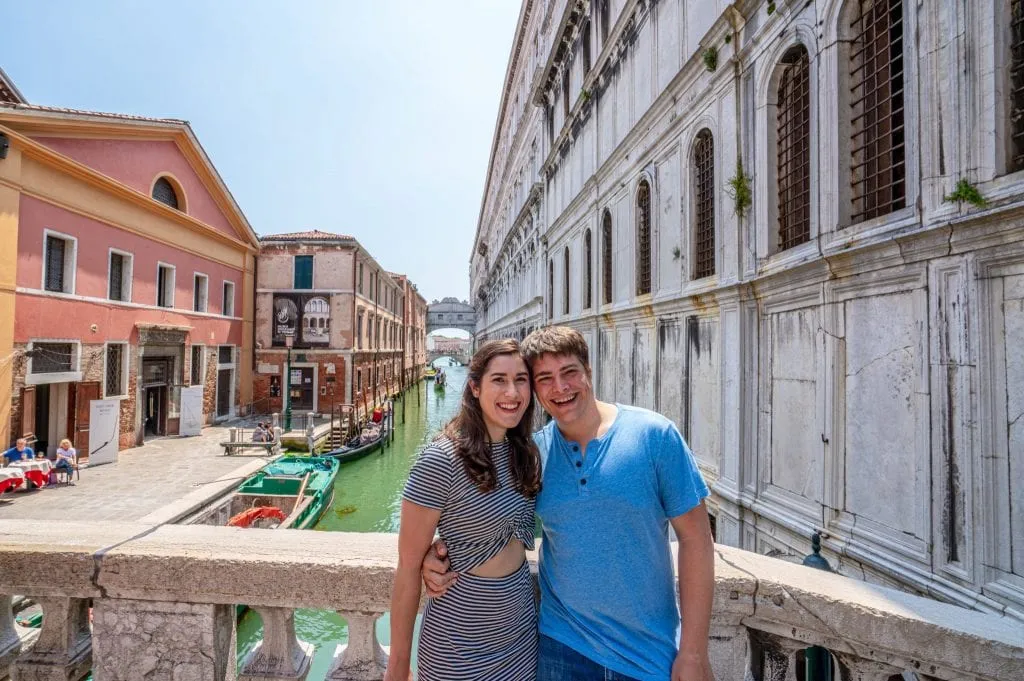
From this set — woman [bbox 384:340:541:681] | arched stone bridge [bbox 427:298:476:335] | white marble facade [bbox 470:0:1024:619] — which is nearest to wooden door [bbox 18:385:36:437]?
white marble facade [bbox 470:0:1024:619]

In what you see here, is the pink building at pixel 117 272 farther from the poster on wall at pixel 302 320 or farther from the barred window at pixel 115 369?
the poster on wall at pixel 302 320

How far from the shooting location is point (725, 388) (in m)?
5.95

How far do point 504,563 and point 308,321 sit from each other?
77.3 ft

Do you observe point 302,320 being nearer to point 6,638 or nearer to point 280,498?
point 280,498

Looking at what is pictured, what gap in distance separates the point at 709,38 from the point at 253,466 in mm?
14283

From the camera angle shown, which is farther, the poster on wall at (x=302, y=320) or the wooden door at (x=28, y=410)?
the poster on wall at (x=302, y=320)

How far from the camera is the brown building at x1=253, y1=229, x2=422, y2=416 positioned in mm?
22781

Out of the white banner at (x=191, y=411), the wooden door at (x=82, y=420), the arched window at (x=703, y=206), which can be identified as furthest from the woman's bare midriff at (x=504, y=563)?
the white banner at (x=191, y=411)

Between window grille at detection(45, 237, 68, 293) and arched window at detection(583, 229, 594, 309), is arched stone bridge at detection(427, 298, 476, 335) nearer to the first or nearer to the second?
window grille at detection(45, 237, 68, 293)

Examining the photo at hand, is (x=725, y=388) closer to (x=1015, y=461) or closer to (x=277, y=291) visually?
(x=1015, y=461)

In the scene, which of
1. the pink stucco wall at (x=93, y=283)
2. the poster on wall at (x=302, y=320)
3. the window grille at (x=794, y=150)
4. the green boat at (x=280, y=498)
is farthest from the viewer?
the poster on wall at (x=302, y=320)

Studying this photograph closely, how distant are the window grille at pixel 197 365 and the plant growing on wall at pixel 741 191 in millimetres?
19683

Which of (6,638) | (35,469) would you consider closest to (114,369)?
(35,469)

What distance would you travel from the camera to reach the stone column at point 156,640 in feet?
6.49
